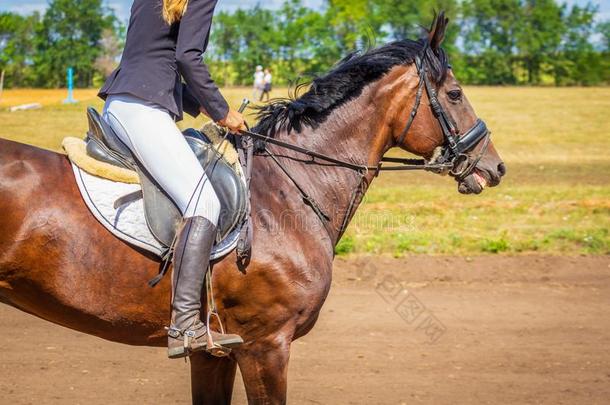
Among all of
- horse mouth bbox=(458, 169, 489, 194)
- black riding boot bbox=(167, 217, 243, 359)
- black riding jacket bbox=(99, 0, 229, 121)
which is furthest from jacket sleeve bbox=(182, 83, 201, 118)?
horse mouth bbox=(458, 169, 489, 194)

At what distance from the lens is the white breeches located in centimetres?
404

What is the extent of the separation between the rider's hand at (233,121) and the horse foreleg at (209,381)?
1.32m

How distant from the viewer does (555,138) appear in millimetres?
25250

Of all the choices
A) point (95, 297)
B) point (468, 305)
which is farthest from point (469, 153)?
point (468, 305)

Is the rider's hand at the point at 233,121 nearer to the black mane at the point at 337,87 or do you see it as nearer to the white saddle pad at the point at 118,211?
the black mane at the point at 337,87

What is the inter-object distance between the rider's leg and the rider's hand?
0.25 metres

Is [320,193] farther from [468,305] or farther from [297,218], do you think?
[468,305]

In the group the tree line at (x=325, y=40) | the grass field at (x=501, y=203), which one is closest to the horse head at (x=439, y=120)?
the grass field at (x=501, y=203)

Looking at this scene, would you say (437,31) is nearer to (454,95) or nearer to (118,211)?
(454,95)

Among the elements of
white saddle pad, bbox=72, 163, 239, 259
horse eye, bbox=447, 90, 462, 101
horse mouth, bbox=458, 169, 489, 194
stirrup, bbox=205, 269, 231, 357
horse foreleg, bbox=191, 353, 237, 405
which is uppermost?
horse eye, bbox=447, 90, 462, 101

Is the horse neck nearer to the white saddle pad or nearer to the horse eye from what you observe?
the horse eye

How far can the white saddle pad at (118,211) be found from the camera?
4062mm

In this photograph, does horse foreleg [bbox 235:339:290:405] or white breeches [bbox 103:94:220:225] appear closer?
white breeches [bbox 103:94:220:225]

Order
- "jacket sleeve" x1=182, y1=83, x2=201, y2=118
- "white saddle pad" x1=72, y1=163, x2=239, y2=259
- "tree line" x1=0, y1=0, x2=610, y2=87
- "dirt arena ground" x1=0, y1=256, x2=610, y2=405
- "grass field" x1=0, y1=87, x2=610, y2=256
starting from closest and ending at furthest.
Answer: "white saddle pad" x1=72, y1=163, x2=239, y2=259
"jacket sleeve" x1=182, y1=83, x2=201, y2=118
"dirt arena ground" x1=0, y1=256, x2=610, y2=405
"grass field" x1=0, y1=87, x2=610, y2=256
"tree line" x1=0, y1=0, x2=610, y2=87
